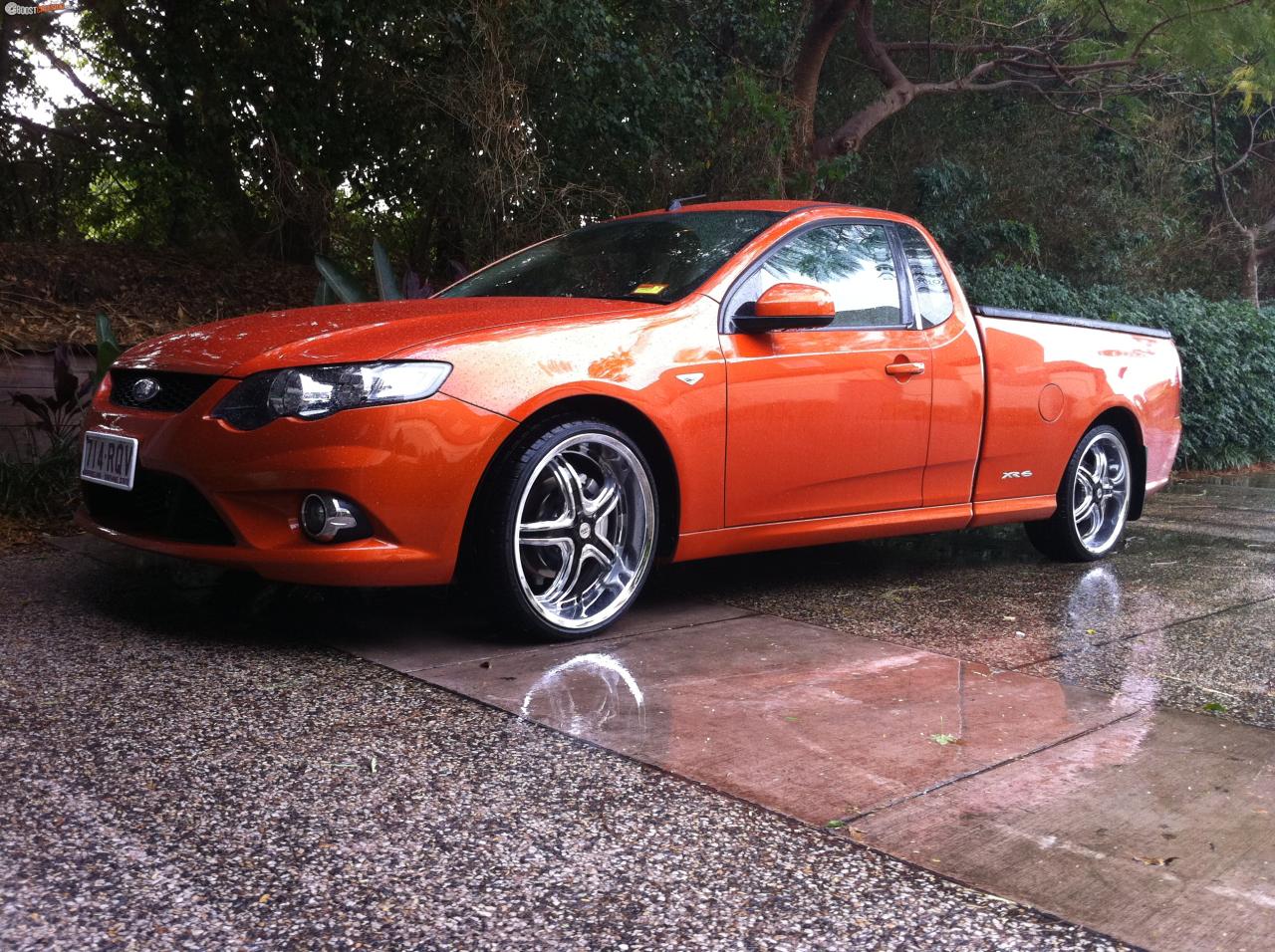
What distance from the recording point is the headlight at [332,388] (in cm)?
386

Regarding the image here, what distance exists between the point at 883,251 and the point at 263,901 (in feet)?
13.0

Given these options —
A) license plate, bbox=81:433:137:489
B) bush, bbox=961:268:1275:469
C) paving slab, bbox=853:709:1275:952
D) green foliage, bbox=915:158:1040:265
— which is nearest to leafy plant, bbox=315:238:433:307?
license plate, bbox=81:433:137:489

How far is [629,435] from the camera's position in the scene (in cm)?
443

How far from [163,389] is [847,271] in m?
2.67

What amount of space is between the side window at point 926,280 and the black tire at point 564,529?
169 cm

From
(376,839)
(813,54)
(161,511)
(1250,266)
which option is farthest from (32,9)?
(1250,266)

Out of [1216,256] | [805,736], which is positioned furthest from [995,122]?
[805,736]

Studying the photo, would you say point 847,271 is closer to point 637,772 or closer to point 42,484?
point 637,772

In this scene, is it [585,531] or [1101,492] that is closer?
[585,531]

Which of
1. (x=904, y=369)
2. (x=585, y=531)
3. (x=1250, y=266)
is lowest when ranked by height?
(x=585, y=531)

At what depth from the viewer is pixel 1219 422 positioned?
12047mm

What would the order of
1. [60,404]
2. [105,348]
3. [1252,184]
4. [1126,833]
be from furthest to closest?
[1252,184]
[60,404]
[105,348]
[1126,833]

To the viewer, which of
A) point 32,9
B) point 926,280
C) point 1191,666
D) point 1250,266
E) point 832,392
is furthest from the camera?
point 1250,266

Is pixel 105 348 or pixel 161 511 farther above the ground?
pixel 105 348
